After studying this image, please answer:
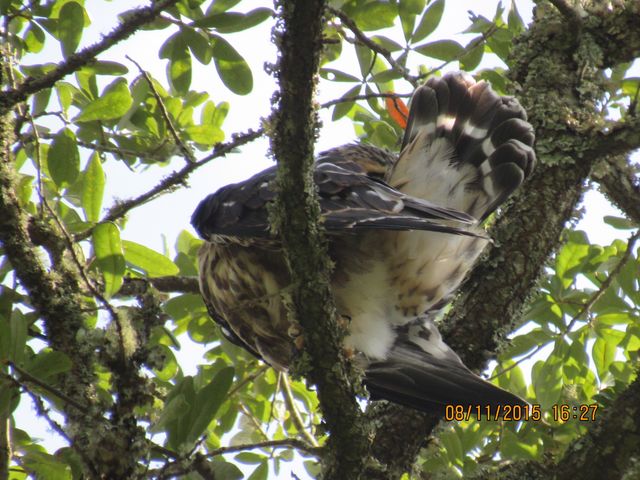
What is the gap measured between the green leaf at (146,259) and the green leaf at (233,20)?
2.95 feet

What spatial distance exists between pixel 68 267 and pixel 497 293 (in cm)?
153

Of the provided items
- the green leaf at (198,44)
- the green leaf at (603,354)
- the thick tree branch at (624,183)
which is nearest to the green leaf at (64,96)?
the green leaf at (198,44)

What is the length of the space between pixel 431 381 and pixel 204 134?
151cm

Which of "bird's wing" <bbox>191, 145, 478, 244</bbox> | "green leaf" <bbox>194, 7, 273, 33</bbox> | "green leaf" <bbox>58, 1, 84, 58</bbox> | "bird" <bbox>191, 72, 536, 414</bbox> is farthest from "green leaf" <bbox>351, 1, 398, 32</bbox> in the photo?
"green leaf" <bbox>58, 1, 84, 58</bbox>

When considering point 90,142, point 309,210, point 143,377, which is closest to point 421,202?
point 309,210

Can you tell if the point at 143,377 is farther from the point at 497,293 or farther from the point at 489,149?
the point at 489,149

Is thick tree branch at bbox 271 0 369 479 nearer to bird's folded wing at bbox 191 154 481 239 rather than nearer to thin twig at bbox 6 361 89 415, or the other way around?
bird's folded wing at bbox 191 154 481 239

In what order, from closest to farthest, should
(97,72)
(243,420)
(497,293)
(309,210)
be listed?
(309,210)
(497,293)
(97,72)
(243,420)

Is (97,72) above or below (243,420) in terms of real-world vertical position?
above

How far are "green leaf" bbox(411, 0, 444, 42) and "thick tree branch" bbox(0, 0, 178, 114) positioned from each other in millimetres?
1390

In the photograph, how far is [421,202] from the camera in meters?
2.51

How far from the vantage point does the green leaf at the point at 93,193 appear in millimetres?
2873

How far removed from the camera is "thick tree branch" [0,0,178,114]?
7.97 ft

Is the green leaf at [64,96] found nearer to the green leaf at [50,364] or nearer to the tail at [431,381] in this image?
the green leaf at [50,364]
